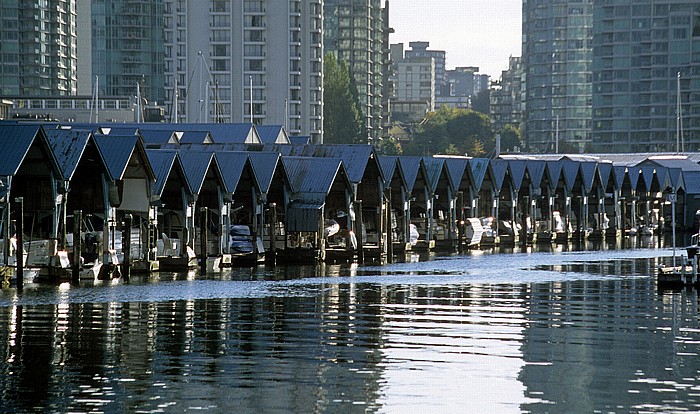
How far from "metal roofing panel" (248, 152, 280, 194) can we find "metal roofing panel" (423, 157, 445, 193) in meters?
24.7

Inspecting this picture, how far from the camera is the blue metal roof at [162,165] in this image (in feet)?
217

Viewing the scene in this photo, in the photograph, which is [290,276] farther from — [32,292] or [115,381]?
[115,381]

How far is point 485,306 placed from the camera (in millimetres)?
48219

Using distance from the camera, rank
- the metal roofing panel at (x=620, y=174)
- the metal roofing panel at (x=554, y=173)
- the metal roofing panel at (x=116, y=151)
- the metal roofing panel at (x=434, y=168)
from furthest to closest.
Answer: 1. the metal roofing panel at (x=620, y=174)
2. the metal roofing panel at (x=554, y=173)
3. the metal roofing panel at (x=434, y=168)
4. the metal roofing panel at (x=116, y=151)

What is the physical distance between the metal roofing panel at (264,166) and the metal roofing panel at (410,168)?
20.4m

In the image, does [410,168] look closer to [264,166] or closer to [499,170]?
[499,170]

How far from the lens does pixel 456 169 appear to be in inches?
4006

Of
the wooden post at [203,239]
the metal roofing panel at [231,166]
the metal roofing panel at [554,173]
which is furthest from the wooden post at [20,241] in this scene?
the metal roofing panel at [554,173]

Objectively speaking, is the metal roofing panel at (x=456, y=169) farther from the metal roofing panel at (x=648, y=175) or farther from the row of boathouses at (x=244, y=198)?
the metal roofing panel at (x=648, y=175)

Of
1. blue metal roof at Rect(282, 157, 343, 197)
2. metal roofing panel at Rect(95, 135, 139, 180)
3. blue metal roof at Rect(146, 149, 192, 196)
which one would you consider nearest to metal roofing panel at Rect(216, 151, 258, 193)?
blue metal roof at Rect(146, 149, 192, 196)

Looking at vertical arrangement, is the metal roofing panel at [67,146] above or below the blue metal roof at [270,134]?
below

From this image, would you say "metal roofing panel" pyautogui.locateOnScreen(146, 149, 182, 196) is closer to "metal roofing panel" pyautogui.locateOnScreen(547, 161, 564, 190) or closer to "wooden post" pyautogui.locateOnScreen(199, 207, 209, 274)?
"wooden post" pyautogui.locateOnScreen(199, 207, 209, 274)

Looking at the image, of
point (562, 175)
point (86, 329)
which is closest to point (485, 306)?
point (86, 329)

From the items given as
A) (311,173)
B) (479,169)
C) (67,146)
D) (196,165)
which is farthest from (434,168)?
(67,146)
